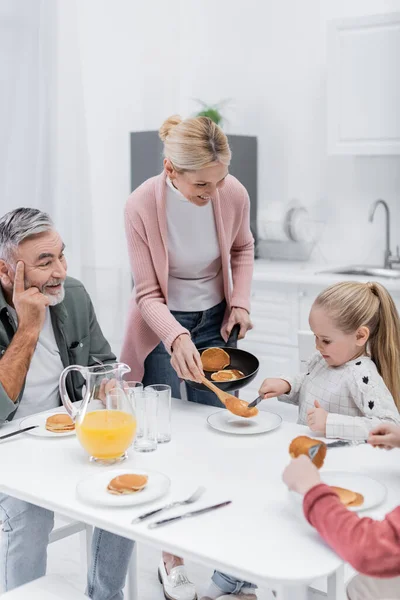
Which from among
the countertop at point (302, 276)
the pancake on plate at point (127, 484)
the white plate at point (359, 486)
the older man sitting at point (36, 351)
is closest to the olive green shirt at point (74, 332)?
the older man sitting at point (36, 351)

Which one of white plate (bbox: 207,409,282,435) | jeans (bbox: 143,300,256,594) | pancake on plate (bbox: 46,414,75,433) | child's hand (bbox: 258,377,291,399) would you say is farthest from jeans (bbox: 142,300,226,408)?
pancake on plate (bbox: 46,414,75,433)

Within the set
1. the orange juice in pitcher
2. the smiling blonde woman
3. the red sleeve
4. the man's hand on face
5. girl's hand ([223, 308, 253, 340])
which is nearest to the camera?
the red sleeve

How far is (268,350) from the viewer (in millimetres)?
3729

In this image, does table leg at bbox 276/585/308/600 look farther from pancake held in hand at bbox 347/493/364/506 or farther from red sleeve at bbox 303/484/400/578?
pancake held in hand at bbox 347/493/364/506

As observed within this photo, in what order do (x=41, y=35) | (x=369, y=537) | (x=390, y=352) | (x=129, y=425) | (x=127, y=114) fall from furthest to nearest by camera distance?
(x=127, y=114), (x=41, y=35), (x=390, y=352), (x=129, y=425), (x=369, y=537)

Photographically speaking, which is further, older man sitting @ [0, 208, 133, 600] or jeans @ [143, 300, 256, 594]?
jeans @ [143, 300, 256, 594]

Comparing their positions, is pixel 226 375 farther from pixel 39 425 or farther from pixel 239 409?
pixel 39 425

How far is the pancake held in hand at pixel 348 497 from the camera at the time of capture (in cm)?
129

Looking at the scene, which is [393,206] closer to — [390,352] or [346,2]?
[346,2]

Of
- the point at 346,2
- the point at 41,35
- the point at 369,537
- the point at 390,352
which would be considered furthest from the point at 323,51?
the point at 369,537

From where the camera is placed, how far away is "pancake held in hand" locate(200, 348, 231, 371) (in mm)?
2037

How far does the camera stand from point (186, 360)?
1957mm

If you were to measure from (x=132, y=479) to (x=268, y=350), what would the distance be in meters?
2.38

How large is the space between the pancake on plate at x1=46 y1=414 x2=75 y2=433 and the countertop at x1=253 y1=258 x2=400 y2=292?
1.92 metres
